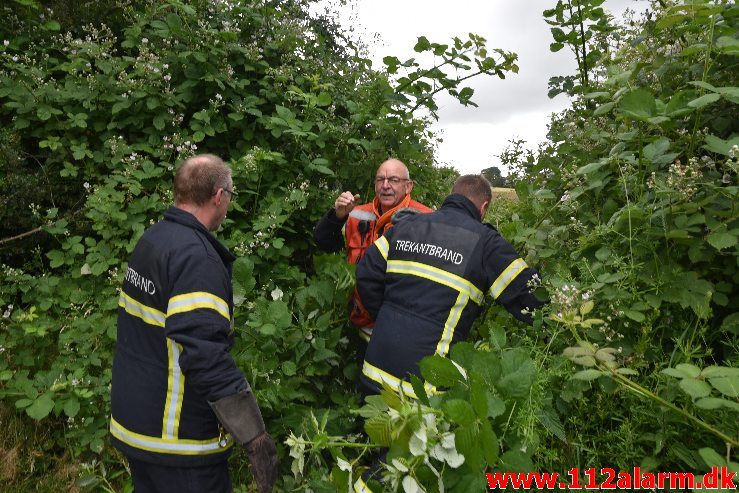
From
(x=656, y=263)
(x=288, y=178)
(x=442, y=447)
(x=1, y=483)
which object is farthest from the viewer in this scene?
(x=288, y=178)

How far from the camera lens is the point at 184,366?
86.4 inches

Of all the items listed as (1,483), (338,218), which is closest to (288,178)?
(338,218)

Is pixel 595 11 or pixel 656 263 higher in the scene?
pixel 595 11

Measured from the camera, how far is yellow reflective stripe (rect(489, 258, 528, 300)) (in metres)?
2.75

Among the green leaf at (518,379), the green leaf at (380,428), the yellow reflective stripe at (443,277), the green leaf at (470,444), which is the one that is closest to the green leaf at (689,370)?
the green leaf at (518,379)

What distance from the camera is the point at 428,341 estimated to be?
9.26ft

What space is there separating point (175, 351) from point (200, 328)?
0.81 ft

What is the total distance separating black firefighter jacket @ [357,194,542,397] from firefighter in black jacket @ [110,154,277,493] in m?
0.84

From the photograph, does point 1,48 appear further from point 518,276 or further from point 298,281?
point 518,276

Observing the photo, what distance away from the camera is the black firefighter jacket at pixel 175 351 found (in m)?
2.22

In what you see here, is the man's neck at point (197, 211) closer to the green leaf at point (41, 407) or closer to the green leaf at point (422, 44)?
the green leaf at point (41, 407)

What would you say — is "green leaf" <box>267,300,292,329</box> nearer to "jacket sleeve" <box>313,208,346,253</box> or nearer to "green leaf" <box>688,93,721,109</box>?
"jacket sleeve" <box>313,208,346,253</box>

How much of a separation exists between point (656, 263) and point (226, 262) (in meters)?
2.04

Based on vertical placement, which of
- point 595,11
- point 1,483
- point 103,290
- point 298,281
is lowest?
point 1,483
